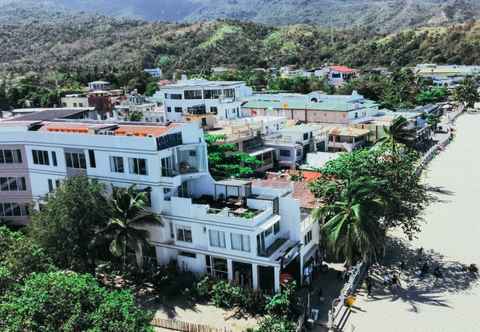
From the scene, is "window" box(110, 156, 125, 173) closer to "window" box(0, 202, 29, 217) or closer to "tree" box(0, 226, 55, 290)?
"tree" box(0, 226, 55, 290)

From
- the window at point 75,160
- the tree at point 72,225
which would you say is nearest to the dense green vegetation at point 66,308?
the tree at point 72,225

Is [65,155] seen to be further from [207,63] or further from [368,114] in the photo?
[207,63]

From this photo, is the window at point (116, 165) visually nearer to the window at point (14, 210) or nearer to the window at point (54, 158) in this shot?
the window at point (54, 158)

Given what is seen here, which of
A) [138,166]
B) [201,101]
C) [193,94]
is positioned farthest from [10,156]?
[193,94]

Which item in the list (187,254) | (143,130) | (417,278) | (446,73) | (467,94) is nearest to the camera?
(417,278)

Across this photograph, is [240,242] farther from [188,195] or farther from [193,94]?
[193,94]

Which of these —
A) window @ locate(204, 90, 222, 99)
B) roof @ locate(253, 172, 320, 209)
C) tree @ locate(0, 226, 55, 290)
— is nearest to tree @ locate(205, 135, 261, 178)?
roof @ locate(253, 172, 320, 209)

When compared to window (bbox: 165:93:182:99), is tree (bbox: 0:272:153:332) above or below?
below
